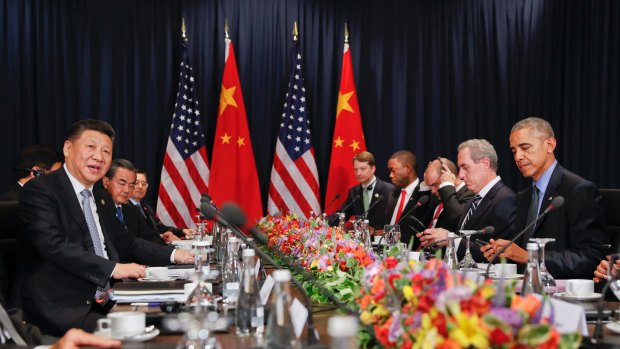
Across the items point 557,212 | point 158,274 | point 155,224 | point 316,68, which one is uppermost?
point 316,68

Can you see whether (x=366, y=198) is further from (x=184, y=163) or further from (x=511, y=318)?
(x=511, y=318)

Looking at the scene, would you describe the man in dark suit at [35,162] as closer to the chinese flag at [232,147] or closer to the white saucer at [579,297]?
the chinese flag at [232,147]

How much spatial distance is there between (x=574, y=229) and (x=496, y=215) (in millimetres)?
838

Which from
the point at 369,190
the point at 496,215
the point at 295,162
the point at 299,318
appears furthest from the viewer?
the point at 295,162

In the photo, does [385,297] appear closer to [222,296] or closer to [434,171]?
[222,296]

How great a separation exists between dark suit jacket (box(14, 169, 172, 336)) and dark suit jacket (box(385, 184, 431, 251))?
256 centimetres

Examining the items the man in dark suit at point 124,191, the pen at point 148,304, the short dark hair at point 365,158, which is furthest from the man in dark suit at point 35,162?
the short dark hair at point 365,158

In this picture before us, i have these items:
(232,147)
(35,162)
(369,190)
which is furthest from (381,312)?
(232,147)

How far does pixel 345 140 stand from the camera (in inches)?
294

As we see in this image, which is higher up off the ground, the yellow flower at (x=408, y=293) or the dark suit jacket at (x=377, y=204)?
the yellow flower at (x=408, y=293)

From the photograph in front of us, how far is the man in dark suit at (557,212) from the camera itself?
3.01m

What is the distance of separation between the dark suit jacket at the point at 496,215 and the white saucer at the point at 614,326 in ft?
6.55

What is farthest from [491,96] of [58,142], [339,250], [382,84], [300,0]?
[339,250]

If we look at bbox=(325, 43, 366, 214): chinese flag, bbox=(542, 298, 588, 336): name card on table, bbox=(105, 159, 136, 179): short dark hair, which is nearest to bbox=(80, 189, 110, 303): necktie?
bbox=(105, 159, 136, 179): short dark hair
